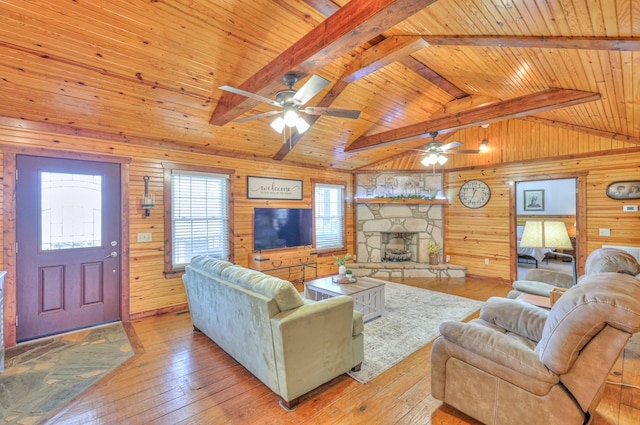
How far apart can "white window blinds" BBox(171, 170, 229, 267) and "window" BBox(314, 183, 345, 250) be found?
2.08m

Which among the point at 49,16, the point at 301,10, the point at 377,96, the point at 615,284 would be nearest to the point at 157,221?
the point at 49,16

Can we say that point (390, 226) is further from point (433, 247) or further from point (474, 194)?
point (474, 194)

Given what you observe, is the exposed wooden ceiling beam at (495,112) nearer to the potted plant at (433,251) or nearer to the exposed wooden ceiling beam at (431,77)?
the exposed wooden ceiling beam at (431,77)

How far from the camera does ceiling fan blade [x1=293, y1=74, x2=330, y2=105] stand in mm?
A: 2393

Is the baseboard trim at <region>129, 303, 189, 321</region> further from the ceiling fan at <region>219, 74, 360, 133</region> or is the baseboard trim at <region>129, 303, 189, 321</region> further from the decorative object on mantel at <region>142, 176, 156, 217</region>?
the ceiling fan at <region>219, 74, 360, 133</region>

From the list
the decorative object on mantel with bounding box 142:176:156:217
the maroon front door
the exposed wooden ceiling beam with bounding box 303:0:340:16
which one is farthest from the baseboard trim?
the exposed wooden ceiling beam with bounding box 303:0:340:16

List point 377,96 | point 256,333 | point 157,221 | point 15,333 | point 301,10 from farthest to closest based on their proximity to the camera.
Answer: point 377,96
point 157,221
point 15,333
point 301,10
point 256,333

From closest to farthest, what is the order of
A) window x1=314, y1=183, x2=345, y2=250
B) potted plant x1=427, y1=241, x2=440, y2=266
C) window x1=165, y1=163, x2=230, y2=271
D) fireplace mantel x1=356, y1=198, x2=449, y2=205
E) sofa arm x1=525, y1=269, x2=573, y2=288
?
1. sofa arm x1=525, y1=269, x2=573, y2=288
2. window x1=165, y1=163, x2=230, y2=271
3. window x1=314, y1=183, x2=345, y2=250
4. potted plant x1=427, y1=241, x2=440, y2=266
5. fireplace mantel x1=356, y1=198, x2=449, y2=205

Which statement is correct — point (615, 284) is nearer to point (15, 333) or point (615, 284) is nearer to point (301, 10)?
point (301, 10)

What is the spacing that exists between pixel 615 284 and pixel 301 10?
3.24 m

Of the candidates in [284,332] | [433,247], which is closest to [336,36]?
[284,332]

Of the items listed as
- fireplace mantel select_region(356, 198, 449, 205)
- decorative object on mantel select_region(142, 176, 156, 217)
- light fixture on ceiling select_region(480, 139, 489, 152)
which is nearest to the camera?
decorative object on mantel select_region(142, 176, 156, 217)

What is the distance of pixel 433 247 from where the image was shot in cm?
660

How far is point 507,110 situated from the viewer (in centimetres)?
374
